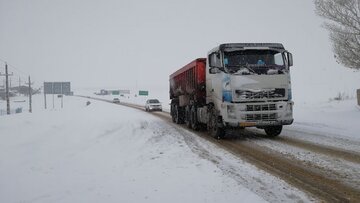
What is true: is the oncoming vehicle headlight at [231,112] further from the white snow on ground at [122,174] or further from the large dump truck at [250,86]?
the white snow on ground at [122,174]

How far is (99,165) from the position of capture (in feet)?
28.1

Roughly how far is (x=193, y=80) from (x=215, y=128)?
138 inches

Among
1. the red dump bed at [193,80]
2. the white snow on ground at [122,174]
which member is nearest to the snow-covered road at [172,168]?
the white snow on ground at [122,174]

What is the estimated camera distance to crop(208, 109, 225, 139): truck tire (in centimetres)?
1251

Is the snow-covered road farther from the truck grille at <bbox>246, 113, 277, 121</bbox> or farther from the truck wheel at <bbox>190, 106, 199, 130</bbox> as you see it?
the truck wheel at <bbox>190, 106, 199, 130</bbox>

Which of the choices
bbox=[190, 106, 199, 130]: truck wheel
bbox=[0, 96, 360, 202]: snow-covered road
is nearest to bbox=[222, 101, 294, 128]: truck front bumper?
bbox=[0, 96, 360, 202]: snow-covered road

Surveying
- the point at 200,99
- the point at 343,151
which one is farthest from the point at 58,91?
the point at 343,151

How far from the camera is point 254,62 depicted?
11.7 metres

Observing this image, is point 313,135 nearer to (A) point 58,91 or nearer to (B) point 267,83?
(B) point 267,83

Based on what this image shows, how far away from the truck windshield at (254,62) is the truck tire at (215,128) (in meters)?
2.04

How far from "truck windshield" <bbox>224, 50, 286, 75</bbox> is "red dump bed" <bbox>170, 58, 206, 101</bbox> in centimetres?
302

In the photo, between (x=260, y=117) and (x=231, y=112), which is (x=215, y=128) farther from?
(x=260, y=117)

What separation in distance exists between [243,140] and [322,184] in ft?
20.2

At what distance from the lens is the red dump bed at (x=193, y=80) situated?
48.2ft
